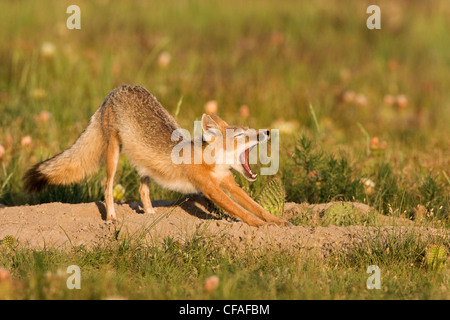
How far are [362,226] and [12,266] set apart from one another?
9.25ft

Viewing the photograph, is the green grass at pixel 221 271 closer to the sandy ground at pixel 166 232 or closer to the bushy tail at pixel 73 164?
the sandy ground at pixel 166 232

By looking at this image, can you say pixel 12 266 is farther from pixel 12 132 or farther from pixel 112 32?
pixel 112 32

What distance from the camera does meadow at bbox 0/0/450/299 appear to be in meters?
4.52

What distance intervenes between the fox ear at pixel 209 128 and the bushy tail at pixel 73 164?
121cm

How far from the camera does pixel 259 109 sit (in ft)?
32.1

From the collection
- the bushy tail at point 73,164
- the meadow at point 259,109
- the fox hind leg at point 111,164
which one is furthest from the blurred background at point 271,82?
the fox hind leg at point 111,164

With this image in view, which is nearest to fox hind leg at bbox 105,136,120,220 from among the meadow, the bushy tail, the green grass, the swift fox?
the swift fox

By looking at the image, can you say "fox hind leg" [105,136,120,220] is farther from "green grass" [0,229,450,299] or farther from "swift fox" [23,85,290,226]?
"green grass" [0,229,450,299]

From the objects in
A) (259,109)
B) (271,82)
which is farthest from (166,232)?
(271,82)

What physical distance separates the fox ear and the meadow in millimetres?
1064

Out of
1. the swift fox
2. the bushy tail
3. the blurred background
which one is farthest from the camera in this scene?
the blurred background

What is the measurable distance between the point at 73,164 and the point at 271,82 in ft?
16.3
